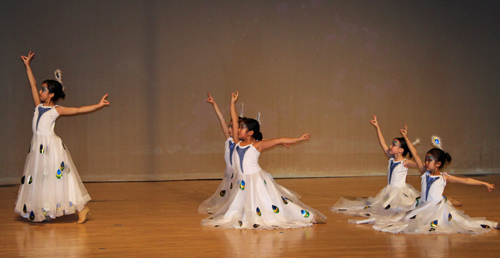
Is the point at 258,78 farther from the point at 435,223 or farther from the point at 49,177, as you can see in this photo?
the point at 435,223

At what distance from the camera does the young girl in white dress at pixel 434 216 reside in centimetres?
375

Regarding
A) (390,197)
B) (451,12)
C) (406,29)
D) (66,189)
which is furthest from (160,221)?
(451,12)

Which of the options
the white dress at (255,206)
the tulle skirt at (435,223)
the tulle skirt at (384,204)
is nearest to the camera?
the tulle skirt at (435,223)

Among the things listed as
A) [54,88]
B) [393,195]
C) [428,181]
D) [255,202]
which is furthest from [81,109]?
[393,195]

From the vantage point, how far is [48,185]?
13.4 ft

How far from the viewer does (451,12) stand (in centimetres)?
845

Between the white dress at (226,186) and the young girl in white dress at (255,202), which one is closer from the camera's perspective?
the young girl in white dress at (255,202)

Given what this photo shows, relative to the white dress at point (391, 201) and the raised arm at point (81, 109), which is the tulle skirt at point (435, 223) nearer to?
the white dress at point (391, 201)

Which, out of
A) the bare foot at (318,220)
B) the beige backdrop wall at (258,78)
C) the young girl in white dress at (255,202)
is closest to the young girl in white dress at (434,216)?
the bare foot at (318,220)

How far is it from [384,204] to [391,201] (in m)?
0.10

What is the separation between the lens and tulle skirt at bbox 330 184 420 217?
15.2 ft

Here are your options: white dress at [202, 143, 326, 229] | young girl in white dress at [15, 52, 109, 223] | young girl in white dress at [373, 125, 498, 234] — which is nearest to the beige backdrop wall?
young girl in white dress at [15, 52, 109, 223]

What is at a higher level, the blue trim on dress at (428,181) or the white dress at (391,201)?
the blue trim on dress at (428,181)

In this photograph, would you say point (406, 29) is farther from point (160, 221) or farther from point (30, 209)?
point (30, 209)
